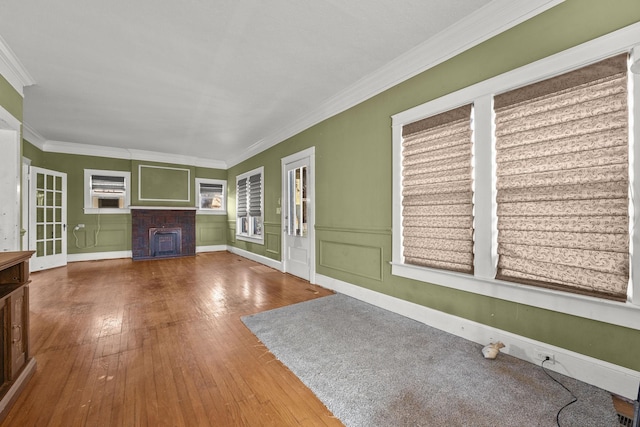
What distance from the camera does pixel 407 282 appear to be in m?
3.02

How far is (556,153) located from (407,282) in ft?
5.78

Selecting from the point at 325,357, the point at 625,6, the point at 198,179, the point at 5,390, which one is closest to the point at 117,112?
the point at 198,179

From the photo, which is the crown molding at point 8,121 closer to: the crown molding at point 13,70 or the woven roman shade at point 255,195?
the crown molding at point 13,70

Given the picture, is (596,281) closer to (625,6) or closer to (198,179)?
(625,6)

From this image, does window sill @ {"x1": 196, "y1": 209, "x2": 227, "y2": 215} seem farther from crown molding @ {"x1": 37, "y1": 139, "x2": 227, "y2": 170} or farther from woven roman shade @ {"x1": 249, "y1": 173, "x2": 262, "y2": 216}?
woven roman shade @ {"x1": 249, "y1": 173, "x2": 262, "y2": 216}

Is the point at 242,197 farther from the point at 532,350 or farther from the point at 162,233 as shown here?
the point at 532,350

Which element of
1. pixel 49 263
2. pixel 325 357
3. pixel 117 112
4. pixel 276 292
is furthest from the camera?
pixel 49 263

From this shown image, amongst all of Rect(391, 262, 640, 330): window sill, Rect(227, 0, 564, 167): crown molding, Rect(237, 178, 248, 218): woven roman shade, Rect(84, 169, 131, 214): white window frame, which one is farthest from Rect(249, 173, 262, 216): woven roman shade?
Rect(391, 262, 640, 330): window sill

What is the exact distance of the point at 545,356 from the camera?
6.56 ft

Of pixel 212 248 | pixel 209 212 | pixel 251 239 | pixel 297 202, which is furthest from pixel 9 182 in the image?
pixel 212 248

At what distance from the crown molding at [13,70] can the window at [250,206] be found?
3745mm

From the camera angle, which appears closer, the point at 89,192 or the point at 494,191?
the point at 494,191

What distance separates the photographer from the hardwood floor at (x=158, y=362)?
158cm

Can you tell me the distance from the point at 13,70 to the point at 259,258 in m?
4.72
